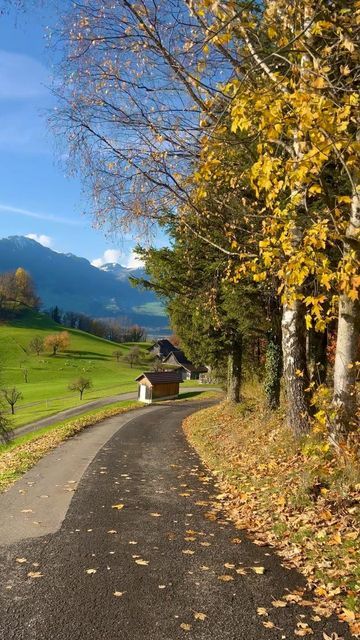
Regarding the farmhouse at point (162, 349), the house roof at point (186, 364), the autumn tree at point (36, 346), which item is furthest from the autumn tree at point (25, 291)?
the house roof at point (186, 364)

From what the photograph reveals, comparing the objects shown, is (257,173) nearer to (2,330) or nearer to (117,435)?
(117,435)

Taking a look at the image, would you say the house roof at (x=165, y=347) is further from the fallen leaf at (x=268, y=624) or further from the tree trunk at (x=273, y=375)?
the fallen leaf at (x=268, y=624)

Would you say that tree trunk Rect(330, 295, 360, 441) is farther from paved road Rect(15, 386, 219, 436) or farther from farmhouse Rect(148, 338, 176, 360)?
farmhouse Rect(148, 338, 176, 360)

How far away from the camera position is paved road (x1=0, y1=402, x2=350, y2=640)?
4.93 m

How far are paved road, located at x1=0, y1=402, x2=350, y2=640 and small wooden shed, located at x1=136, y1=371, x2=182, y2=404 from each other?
49.0 metres

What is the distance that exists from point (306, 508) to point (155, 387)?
5161cm

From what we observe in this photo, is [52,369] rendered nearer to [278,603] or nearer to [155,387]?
[155,387]

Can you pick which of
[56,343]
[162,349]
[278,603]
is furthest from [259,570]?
[162,349]

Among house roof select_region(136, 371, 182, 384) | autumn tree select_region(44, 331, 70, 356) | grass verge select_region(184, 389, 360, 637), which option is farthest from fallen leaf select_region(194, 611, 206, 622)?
autumn tree select_region(44, 331, 70, 356)

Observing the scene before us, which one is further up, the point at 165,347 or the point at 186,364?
the point at 165,347

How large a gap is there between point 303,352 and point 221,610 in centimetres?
687

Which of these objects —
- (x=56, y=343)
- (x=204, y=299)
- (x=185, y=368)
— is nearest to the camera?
(x=204, y=299)

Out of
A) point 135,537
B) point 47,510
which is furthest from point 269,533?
point 47,510

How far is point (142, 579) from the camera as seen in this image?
5.98m
